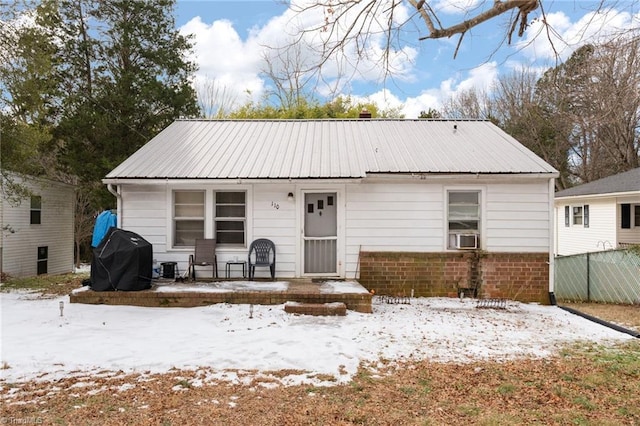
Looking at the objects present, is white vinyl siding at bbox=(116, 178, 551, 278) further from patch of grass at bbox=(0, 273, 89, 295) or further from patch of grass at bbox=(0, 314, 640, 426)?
patch of grass at bbox=(0, 314, 640, 426)

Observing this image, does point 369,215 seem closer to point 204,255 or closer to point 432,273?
point 432,273

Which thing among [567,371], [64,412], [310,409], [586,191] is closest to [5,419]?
[64,412]

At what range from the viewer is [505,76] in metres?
27.9

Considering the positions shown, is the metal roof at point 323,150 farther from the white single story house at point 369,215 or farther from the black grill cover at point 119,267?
the black grill cover at point 119,267

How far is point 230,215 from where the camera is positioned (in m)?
9.30

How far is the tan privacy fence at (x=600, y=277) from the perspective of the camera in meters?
10.2

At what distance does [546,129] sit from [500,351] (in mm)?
25424

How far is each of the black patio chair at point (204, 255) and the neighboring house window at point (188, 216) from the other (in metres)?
0.37

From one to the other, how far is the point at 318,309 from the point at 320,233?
2.45 m

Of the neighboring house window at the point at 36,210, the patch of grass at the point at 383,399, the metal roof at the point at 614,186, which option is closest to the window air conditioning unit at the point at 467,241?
the patch of grass at the point at 383,399

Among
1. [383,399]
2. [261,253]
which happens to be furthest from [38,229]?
[383,399]

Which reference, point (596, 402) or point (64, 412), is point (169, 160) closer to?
point (64, 412)

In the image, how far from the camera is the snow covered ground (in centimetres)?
483

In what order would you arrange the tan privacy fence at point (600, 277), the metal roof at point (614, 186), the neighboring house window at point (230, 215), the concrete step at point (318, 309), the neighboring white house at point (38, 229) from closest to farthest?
the concrete step at point (318, 309), the neighboring house window at point (230, 215), the tan privacy fence at point (600, 277), the neighboring white house at point (38, 229), the metal roof at point (614, 186)
